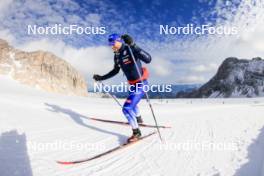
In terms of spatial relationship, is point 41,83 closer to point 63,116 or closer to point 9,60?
point 9,60

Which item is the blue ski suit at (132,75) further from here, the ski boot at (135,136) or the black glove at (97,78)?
the black glove at (97,78)

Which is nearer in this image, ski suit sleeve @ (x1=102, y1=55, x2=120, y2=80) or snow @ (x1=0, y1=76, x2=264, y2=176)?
snow @ (x1=0, y1=76, x2=264, y2=176)

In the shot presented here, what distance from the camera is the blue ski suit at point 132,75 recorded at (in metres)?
9.75

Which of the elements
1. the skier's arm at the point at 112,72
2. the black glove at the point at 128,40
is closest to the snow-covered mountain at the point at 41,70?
the skier's arm at the point at 112,72

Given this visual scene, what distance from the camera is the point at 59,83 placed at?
Result: 140750mm

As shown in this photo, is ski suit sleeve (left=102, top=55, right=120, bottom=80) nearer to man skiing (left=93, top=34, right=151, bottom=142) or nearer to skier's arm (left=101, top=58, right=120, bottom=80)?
skier's arm (left=101, top=58, right=120, bottom=80)

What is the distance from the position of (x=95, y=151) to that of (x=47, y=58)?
13819 cm

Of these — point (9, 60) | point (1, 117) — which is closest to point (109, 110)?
point (1, 117)

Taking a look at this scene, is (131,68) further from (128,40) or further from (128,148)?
Answer: (128,148)

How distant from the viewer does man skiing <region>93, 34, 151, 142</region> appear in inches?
382

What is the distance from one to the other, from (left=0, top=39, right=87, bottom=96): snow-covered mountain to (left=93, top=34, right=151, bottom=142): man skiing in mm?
84917

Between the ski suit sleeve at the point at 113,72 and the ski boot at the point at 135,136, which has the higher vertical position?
the ski suit sleeve at the point at 113,72

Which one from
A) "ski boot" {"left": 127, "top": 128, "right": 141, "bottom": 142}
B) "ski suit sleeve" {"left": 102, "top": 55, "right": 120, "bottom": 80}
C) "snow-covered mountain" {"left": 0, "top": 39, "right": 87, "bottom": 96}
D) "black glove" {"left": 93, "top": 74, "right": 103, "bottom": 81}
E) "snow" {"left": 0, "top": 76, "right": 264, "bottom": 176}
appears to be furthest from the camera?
"snow-covered mountain" {"left": 0, "top": 39, "right": 87, "bottom": 96}

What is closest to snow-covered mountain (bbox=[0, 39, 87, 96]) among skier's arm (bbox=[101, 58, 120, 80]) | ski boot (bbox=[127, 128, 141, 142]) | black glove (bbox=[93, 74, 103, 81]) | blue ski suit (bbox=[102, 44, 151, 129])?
black glove (bbox=[93, 74, 103, 81])
